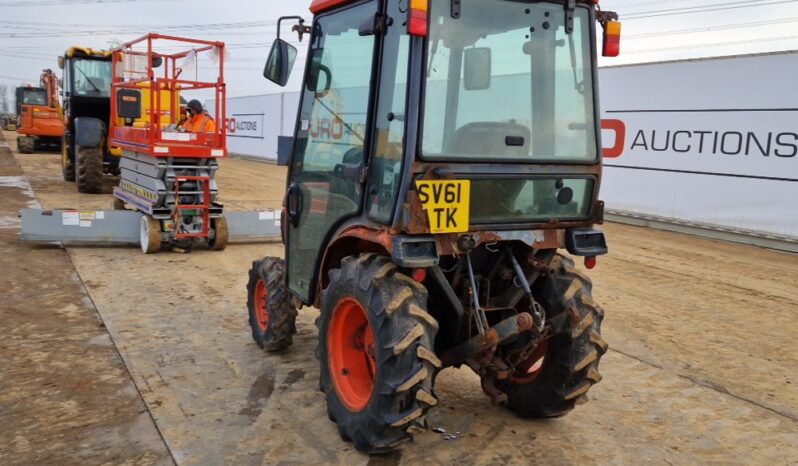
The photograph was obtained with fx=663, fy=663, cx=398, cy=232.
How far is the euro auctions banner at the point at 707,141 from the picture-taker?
9.65 meters

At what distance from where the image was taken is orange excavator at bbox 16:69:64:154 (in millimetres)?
24516

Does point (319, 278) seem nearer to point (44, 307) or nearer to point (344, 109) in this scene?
point (344, 109)

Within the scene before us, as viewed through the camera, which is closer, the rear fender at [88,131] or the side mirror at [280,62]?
the side mirror at [280,62]

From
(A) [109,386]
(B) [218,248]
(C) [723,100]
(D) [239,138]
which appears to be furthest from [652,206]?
(D) [239,138]

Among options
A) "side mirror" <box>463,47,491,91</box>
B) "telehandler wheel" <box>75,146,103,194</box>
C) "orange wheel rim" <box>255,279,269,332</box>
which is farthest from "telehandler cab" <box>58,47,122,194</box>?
"side mirror" <box>463,47,491,91</box>

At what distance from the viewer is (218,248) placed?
878 centimetres

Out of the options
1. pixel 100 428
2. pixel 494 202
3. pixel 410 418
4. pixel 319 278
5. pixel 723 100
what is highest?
pixel 723 100

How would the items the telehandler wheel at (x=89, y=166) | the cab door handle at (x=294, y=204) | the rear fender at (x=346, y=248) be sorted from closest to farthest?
1. the rear fender at (x=346, y=248)
2. the cab door handle at (x=294, y=204)
3. the telehandler wheel at (x=89, y=166)

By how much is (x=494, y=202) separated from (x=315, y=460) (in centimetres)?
158

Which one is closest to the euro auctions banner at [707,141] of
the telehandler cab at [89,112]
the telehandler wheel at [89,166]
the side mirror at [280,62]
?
the side mirror at [280,62]

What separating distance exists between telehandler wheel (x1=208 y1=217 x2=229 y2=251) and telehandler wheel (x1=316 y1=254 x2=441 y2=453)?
5464 millimetres

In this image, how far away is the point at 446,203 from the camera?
312 centimetres

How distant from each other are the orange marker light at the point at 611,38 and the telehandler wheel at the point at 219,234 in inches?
240

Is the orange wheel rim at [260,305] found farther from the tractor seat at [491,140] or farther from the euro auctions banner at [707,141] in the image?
the euro auctions banner at [707,141]
